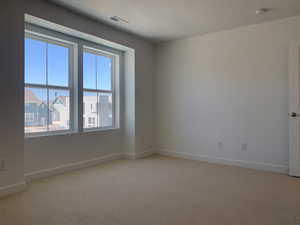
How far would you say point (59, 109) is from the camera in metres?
3.83

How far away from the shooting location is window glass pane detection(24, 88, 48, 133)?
340cm

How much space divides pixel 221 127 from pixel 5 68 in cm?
365

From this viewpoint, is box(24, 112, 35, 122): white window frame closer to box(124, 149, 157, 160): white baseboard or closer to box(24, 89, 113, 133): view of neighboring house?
box(24, 89, 113, 133): view of neighboring house

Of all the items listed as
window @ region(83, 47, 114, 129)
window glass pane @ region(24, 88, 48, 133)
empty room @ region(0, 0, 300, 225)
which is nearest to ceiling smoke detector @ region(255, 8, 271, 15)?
empty room @ region(0, 0, 300, 225)

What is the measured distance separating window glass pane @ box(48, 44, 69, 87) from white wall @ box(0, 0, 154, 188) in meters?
0.50

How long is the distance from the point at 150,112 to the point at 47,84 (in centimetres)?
233

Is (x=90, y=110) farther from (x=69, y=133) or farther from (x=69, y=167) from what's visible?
(x=69, y=167)

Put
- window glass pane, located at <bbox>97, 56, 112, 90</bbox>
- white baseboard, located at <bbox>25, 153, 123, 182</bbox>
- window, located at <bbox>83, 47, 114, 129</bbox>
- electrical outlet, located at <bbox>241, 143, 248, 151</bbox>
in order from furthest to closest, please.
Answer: window glass pane, located at <bbox>97, 56, 112, 90</bbox> → window, located at <bbox>83, 47, 114, 129</bbox> → electrical outlet, located at <bbox>241, 143, 248, 151</bbox> → white baseboard, located at <bbox>25, 153, 123, 182</bbox>

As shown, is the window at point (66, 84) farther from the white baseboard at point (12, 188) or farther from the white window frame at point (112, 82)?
the white baseboard at point (12, 188)

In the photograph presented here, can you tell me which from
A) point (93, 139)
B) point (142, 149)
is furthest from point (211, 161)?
point (93, 139)

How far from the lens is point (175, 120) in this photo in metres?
5.07

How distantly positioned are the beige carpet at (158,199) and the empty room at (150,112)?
2 cm

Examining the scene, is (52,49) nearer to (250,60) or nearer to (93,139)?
(93,139)

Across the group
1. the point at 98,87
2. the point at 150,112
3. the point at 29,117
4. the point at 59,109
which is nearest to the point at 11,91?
the point at 29,117
